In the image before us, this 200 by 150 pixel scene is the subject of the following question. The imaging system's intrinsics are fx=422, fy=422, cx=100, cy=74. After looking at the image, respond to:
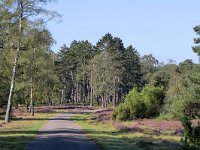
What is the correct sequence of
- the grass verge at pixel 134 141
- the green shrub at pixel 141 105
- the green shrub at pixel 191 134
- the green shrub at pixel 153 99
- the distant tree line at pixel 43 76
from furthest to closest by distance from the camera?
1. the green shrub at pixel 153 99
2. the green shrub at pixel 141 105
3. the distant tree line at pixel 43 76
4. the grass verge at pixel 134 141
5. the green shrub at pixel 191 134

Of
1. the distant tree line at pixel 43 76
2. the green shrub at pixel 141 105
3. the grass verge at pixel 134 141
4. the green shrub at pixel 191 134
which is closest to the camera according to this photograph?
the green shrub at pixel 191 134

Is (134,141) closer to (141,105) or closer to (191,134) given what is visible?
(191,134)

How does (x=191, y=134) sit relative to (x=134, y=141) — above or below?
above

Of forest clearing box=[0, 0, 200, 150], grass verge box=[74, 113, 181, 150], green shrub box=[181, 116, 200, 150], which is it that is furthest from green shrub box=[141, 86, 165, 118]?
green shrub box=[181, 116, 200, 150]

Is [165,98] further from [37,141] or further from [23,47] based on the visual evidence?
[37,141]

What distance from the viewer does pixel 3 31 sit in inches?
1451

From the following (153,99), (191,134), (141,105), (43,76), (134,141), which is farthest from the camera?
(43,76)

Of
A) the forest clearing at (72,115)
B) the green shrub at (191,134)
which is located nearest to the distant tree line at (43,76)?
the forest clearing at (72,115)

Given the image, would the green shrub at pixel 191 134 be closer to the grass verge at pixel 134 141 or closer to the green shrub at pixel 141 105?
the grass verge at pixel 134 141

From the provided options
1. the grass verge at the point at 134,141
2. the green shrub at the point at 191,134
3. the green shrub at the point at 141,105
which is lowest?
the grass verge at the point at 134,141

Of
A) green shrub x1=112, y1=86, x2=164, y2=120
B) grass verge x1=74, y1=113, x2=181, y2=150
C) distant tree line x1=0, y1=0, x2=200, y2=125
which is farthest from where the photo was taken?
green shrub x1=112, y1=86, x2=164, y2=120

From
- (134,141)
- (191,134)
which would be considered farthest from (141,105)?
(191,134)

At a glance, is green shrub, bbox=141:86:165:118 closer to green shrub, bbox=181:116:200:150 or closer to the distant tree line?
the distant tree line

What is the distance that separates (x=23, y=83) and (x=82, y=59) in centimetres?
7635
